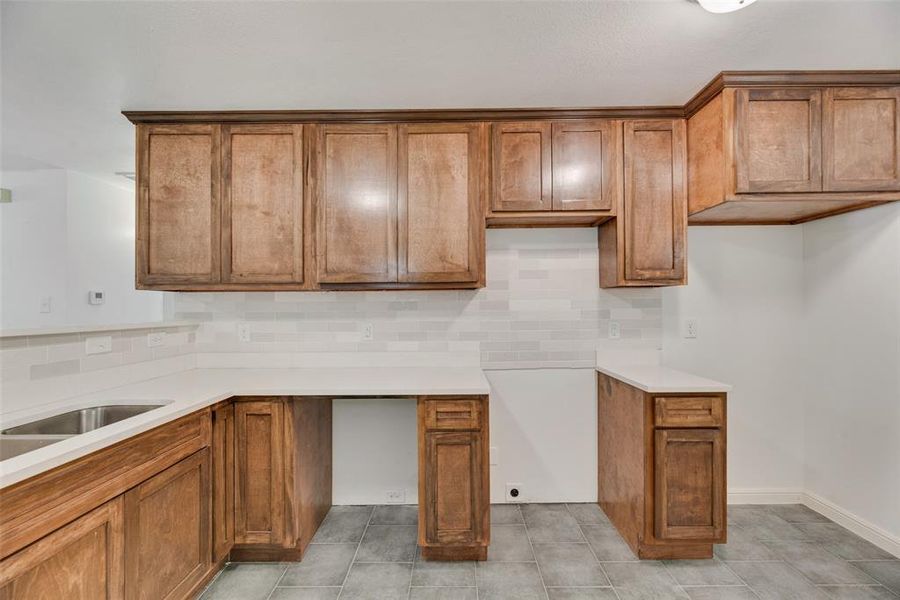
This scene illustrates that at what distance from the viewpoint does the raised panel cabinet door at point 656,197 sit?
2.44 m

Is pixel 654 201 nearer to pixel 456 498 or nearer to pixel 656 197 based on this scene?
pixel 656 197

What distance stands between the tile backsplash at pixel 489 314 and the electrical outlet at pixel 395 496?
0.94 metres

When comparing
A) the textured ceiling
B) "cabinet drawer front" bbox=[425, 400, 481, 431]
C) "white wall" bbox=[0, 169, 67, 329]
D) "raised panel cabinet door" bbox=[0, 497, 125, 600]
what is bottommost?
"raised panel cabinet door" bbox=[0, 497, 125, 600]

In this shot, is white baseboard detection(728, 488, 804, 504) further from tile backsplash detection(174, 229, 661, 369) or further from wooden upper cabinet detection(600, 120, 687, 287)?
wooden upper cabinet detection(600, 120, 687, 287)

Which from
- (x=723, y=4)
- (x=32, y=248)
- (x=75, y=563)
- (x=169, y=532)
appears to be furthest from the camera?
(x=32, y=248)

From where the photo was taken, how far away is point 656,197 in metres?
2.45

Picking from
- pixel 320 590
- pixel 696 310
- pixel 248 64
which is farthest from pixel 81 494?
pixel 696 310

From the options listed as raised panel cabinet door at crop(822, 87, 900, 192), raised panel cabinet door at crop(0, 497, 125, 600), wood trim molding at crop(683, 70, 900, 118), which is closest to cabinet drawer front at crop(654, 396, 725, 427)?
raised panel cabinet door at crop(822, 87, 900, 192)

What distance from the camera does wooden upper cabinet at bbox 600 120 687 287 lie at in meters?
2.44

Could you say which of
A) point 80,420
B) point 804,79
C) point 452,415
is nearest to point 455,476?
point 452,415

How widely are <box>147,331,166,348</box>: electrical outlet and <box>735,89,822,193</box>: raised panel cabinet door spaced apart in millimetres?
3243

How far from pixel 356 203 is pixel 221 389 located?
122cm

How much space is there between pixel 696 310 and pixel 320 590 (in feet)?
8.91

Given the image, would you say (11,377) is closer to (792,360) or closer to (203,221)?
(203,221)
